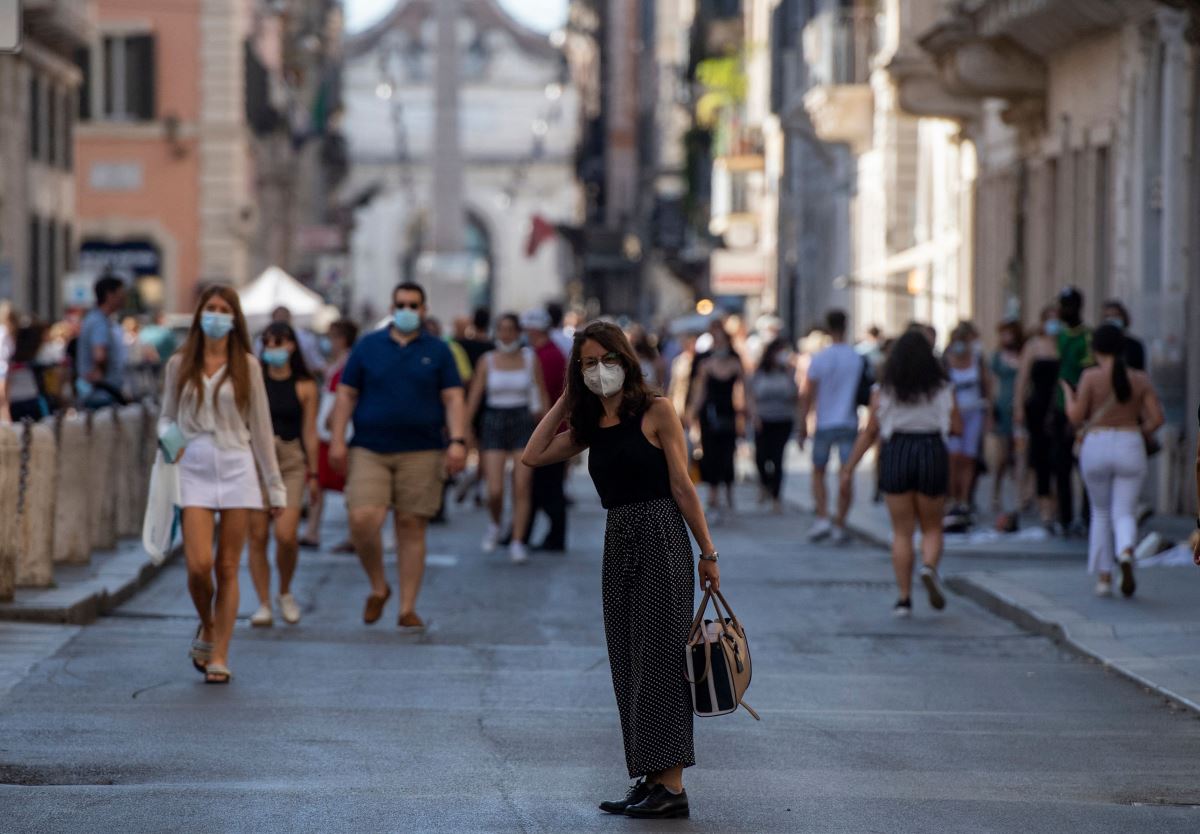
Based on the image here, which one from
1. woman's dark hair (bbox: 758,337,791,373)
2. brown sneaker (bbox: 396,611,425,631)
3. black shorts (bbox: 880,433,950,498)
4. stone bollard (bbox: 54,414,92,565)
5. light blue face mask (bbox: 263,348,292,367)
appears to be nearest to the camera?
brown sneaker (bbox: 396,611,425,631)

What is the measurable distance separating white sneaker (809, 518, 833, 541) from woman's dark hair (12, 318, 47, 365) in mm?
5983

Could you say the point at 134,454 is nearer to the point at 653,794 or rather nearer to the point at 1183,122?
the point at 1183,122

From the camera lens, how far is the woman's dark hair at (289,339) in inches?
536

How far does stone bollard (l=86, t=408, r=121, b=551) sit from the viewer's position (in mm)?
16094

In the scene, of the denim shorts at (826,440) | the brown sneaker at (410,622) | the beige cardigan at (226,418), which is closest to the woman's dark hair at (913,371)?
the brown sneaker at (410,622)

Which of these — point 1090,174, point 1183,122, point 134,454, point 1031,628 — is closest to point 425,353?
point 1031,628

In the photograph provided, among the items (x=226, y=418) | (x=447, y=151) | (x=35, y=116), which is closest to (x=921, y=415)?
(x=226, y=418)

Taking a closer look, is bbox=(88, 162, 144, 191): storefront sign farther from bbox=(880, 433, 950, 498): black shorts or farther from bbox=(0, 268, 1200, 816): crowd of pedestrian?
bbox=(880, 433, 950, 498): black shorts

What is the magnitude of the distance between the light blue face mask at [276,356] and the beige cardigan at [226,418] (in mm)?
2217

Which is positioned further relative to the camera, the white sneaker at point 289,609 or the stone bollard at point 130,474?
the stone bollard at point 130,474

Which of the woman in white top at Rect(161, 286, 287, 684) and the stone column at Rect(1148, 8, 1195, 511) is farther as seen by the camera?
the stone column at Rect(1148, 8, 1195, 511)

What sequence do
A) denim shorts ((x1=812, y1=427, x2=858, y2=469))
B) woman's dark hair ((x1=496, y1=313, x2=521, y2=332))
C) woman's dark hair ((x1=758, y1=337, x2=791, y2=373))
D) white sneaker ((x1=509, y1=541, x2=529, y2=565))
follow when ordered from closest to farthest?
white sneaker ((x1=509, y1=541, x2=529, y2=565)) → woman's dark hair ((x1=496, y1=313, x2=521, y2=332)) → denim shorts ((x1=812, y1=427, x2=858, y2=469)) → woman's dark hair ((x1=758, y1=337, x2=791, y2=373))

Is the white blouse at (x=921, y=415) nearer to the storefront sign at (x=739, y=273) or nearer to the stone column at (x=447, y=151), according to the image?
the storefront sign at (x=739, y=273)

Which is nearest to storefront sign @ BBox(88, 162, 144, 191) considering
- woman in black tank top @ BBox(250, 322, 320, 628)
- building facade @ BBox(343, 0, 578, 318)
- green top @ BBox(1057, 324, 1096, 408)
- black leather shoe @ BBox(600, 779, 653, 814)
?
green top @ BBox(1057, 324, 1096, 408)
